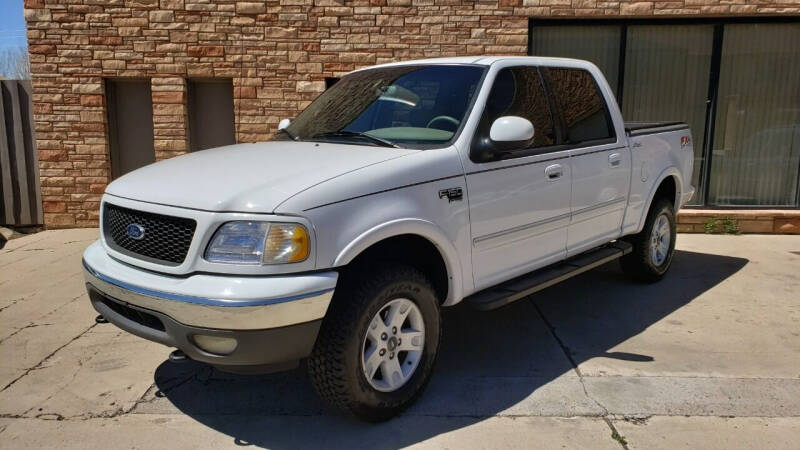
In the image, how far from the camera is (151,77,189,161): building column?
8.47 m

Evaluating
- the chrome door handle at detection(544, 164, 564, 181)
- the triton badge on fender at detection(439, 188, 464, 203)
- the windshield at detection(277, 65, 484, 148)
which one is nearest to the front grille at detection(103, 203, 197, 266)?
the windshield at detection(277, 65, 484, 148)

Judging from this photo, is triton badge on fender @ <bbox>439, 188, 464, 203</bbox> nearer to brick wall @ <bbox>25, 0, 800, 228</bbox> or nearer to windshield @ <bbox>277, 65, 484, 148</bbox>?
windshield @ <bbox>277, 65, 484, 148</bbox>

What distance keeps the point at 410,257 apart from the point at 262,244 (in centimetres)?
100

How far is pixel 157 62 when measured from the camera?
845 centimetres

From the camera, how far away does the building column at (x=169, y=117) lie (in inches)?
333

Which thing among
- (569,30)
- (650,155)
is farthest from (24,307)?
(569,30)

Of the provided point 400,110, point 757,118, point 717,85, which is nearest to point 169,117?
point 400,110

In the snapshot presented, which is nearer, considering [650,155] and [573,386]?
[573,386]

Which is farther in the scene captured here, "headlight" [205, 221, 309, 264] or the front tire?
the front tire

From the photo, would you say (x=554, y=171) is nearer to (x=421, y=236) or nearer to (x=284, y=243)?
(x=421, y=236)

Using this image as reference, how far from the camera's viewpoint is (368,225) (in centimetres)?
324

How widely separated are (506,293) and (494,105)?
1.20m

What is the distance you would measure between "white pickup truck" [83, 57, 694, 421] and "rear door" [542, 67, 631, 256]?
0.06 feet

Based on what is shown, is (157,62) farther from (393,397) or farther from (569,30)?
(393,397)
